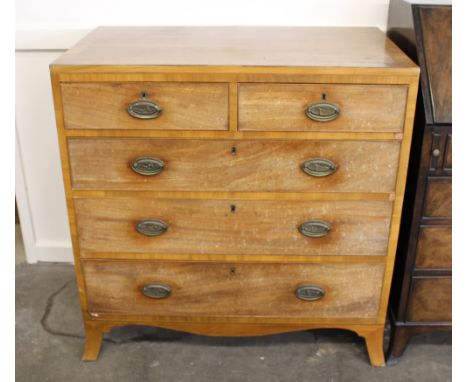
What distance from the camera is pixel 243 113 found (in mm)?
1581

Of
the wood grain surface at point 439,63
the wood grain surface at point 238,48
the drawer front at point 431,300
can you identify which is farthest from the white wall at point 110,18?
the drawer front at point 431,300

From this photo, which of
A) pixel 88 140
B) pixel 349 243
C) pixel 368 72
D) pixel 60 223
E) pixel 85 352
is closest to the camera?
pixel 368 72

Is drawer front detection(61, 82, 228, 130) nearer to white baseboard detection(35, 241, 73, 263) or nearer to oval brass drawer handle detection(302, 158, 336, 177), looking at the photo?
oval brass drawer handle detection(302, 158, 336, 177)

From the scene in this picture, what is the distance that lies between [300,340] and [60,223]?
1.17 metres

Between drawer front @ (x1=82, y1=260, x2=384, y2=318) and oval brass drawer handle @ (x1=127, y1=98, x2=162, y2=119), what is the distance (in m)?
0.51

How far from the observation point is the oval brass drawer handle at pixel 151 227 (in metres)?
1.74

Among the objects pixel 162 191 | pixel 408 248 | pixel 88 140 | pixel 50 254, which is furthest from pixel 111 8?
pixel 408 248

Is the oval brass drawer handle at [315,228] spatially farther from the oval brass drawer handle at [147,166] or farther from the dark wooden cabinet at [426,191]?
the oval brass drawer handle at [147,166]

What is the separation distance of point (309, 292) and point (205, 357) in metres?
0.48

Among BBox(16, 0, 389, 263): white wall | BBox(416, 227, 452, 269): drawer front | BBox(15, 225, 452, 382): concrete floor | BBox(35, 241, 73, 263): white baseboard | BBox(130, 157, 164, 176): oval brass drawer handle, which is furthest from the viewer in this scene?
BBox(35, 241, 73, 263): white baseboard

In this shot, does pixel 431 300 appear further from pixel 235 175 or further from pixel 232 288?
pixel 235 175

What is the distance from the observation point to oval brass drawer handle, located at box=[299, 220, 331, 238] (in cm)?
172

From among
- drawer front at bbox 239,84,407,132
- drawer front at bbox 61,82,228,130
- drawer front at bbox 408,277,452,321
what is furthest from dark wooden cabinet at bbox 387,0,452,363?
drawer front at bbox 61,82,228,130

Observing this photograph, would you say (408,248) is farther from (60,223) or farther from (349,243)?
(60,223)
